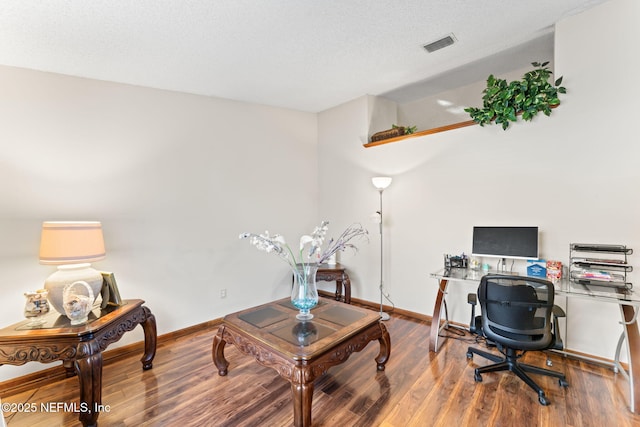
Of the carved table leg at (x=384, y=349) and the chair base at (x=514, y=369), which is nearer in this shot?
the chair base at (x=514, y=369)

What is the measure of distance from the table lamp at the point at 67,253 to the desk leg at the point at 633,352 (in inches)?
157

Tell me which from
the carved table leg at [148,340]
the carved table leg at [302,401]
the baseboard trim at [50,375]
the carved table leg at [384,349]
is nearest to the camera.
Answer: the carved table leg at [302,401]

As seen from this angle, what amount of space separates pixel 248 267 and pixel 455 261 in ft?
8.33

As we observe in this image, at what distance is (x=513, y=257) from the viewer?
2.73 m

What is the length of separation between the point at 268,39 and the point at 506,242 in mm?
2927

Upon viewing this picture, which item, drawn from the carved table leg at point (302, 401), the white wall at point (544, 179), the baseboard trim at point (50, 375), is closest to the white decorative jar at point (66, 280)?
the baseboard trim at point (50, 375)

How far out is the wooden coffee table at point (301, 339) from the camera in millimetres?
1734

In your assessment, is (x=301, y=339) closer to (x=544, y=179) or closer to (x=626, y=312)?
(x=626, y=312)

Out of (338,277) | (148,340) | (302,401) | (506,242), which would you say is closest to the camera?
(302,401)

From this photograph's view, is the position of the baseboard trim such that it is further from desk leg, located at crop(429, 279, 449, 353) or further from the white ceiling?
desk leg, located at crop(429, 279, 449, 353)

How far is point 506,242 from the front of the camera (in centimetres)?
281

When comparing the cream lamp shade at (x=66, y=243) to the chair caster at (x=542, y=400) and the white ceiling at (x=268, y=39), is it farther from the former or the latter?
the chair caster at (x=542, y=400)

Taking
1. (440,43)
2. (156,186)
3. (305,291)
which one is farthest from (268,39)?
(305,291)

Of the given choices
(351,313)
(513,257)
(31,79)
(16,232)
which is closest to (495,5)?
(513,257)
